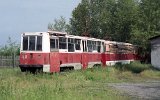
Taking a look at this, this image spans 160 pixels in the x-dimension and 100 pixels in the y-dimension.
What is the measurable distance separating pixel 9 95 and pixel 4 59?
3304cm

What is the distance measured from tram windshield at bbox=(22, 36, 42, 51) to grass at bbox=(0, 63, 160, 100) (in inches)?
81.3

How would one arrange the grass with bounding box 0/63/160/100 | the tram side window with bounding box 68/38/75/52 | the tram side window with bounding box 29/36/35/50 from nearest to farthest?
1. the grass with bounding box 0/63/160/100
2. the tram side window with bounding box 29/36/35/50
3. the tram side window with bounding box 68/38/75/52

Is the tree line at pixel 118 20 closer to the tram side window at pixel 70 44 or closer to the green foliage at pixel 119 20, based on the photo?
the green foliage at pixel 119 20

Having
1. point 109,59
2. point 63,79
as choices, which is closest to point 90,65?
point 109,59

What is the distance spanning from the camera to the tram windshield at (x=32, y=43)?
2911 cm

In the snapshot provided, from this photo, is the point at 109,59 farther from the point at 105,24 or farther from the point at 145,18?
the point at 105,24

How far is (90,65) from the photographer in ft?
119

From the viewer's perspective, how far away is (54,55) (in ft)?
95.9

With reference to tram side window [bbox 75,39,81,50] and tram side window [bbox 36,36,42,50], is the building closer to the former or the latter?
tram side window [bbox 75,39,81,50]

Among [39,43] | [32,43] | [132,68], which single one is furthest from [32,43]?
[132,68]

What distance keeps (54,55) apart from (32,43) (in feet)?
5.70

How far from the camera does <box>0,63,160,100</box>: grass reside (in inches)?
564

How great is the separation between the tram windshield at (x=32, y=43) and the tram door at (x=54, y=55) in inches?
32.4

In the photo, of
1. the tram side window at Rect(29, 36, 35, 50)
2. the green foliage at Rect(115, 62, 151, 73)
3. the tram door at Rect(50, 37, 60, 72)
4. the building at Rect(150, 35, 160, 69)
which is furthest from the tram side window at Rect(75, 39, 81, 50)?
the building at Rect(150, 35, 160, 69)
